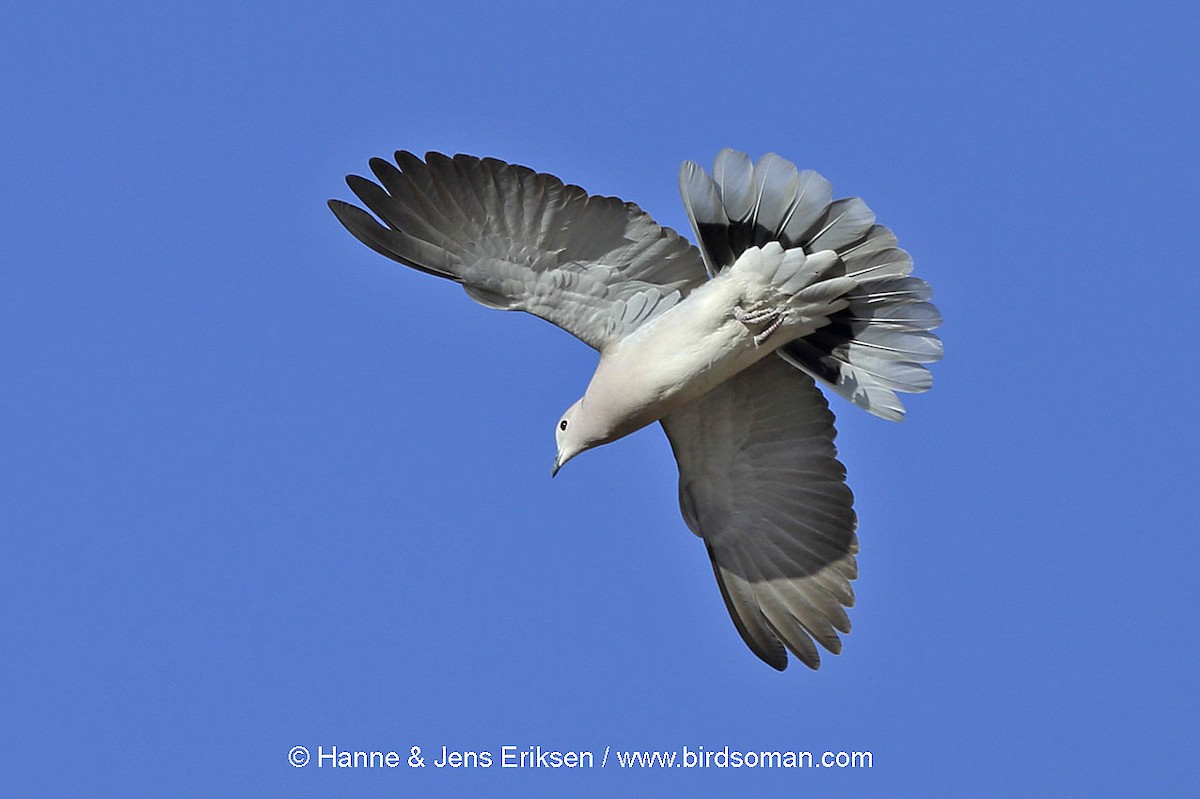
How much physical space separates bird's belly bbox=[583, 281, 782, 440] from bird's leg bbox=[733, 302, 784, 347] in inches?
1.2

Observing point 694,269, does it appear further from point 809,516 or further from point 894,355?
point 809,516

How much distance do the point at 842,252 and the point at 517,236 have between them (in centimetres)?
151

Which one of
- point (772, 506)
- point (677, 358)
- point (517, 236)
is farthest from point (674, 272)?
Answer: point (772, 506)

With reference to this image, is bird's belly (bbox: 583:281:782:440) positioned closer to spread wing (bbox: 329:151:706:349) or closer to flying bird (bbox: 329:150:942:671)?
flying bird (bbox: 329:150:942:671)

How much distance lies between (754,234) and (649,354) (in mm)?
738

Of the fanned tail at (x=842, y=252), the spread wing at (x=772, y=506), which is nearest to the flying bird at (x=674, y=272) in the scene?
the fanned tail at (x=842, y=252)

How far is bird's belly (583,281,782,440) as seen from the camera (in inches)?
367

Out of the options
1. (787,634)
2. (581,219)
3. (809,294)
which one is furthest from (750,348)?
(787,634)

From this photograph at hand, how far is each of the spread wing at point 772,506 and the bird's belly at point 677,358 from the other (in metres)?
0.73

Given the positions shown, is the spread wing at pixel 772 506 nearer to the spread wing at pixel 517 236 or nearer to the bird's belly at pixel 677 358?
the bird's belly at pixel 677 358

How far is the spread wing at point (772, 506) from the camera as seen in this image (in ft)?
33.8

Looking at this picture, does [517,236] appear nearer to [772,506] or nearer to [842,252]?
[842,252]

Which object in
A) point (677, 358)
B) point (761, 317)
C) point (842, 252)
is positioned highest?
point (842, 252)

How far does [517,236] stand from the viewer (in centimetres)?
941
